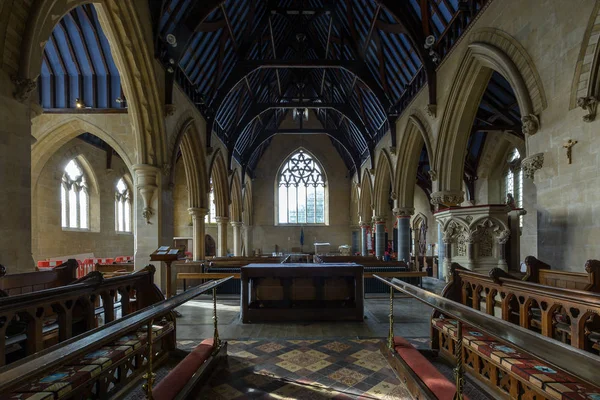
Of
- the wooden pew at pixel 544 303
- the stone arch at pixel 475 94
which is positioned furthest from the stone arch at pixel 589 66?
the wooden pew at pixel 544 303

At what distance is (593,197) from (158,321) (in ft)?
14.9

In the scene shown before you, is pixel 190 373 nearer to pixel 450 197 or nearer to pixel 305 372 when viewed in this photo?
pixel 305 372

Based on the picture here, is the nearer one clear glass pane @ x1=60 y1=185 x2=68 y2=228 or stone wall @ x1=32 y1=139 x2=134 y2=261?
stone wall @ x1=32 y1=139 x2=134 y2=261

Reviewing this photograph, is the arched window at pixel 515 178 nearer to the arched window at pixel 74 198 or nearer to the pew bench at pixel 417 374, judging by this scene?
the pew bench at pixel 417 374

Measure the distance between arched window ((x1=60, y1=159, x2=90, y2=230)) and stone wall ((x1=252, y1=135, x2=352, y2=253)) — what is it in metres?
9.91

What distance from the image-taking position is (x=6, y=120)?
3.25 meters

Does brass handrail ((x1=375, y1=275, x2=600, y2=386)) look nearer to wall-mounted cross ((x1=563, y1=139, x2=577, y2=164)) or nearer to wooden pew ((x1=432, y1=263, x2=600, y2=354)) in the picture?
wooden pew ((x1=432, y1=263, x2=600, y2=354))

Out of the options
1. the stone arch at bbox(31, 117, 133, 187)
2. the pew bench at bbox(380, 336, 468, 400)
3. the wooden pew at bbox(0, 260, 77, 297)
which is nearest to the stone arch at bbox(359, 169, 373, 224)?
the stone arch at bbox(31, 117, 133, 187)

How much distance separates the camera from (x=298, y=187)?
68.5 feet

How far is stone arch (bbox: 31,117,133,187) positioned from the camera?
7.92 m

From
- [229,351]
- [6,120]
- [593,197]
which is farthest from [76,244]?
[593,197]

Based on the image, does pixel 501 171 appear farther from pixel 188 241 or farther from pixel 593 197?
pixel 188 241

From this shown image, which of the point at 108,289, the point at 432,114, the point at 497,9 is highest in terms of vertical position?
the point at 497,9

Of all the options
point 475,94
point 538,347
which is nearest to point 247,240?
point 475,94
